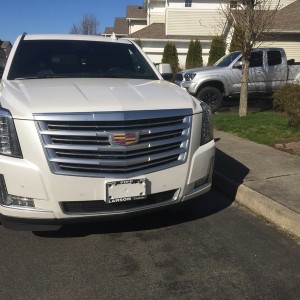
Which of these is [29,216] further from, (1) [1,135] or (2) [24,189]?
(1) [1,135]

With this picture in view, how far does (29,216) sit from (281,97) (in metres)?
7.01

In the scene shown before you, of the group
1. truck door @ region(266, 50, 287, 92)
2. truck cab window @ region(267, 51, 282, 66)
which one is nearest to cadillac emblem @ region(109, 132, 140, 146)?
truck door @ region(266, 50, 287, 92)

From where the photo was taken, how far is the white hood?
12.2ft

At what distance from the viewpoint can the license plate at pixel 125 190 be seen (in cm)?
374

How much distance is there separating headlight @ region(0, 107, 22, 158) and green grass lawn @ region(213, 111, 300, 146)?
5293 mm

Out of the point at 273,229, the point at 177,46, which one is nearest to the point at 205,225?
the point at 273,229

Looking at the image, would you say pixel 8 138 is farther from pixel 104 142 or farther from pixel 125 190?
pixel 125 190

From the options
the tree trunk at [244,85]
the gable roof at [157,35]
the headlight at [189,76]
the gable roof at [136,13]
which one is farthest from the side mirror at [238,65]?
the gable roof at [136,13]

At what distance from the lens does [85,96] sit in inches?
157

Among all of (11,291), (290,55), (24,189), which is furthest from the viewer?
(290,55)

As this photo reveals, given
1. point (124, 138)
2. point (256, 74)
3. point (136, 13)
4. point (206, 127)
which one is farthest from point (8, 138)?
point (136, 13)

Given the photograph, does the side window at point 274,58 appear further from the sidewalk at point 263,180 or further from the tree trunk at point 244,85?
the sidewalk at point 263,180

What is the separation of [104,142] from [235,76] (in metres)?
10.6

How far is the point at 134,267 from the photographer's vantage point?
3717 mm
